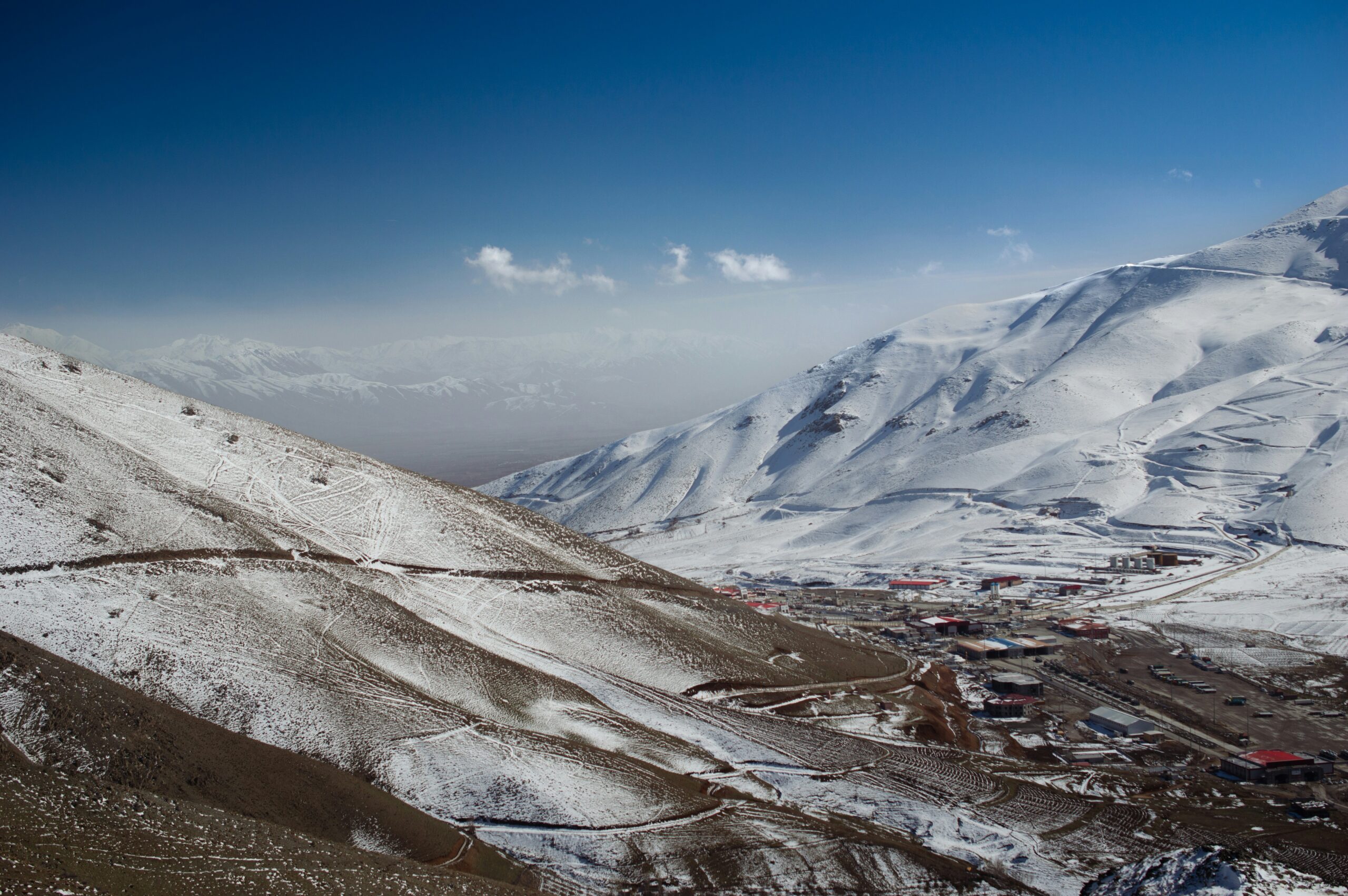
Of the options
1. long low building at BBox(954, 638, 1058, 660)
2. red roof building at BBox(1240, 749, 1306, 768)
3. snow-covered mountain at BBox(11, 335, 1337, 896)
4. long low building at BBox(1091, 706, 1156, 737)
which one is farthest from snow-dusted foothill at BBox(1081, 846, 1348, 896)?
long low building at BBox(954, 638, 1058, 660)

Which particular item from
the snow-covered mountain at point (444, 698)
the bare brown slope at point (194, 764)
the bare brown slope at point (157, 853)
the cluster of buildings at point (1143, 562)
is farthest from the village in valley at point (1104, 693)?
the bare brown slope at point (157, 853)

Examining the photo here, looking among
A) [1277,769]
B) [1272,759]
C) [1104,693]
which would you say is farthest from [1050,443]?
[1277,769]

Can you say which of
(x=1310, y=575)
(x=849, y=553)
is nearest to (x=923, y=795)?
(x=1310, y=575)

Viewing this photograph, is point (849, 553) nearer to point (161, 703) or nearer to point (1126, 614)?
point (1126, 614)

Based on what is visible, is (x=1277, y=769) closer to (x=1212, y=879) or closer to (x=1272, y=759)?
(x=1272, y=759)

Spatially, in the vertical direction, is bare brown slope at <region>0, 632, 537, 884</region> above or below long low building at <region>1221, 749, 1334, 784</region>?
above

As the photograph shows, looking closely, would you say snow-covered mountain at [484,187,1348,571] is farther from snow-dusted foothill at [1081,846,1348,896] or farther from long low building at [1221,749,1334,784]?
snow-dusted foothill at [1081,846,1348,896]

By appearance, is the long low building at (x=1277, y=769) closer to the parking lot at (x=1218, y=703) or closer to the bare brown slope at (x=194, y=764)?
the parking lot at (x=1218, y=703)
